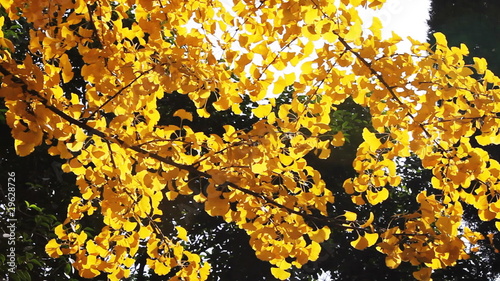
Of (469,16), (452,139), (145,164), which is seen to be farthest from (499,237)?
(145,164)

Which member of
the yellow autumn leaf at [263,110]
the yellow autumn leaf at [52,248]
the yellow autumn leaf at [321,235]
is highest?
the yellow autumn leaf at [263,110]

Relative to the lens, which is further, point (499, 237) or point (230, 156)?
point (499, 237)

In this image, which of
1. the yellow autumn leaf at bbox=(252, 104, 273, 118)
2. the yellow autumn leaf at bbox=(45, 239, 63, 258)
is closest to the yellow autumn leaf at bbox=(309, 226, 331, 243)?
the yellow autumn leaf at bbox=(252, 104, 273, 118)

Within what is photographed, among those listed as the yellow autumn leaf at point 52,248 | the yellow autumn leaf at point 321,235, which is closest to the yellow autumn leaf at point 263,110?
the yellow autumn leaf at point 321,235

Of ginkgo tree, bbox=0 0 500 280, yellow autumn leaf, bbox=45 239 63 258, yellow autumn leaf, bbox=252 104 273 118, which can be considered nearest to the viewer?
ginkgo tree, bbox=0 0 500 280

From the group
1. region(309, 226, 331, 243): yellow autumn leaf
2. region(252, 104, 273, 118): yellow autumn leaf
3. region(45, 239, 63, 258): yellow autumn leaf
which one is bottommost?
region(309, 226, 331, 243): yellow autumn leaf

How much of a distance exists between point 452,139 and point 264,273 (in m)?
5.69

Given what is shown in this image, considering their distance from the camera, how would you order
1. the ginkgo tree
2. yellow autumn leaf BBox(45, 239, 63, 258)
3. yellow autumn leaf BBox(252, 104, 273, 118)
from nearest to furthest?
the ginkgo tree
yellow autumn leaf BBox(252, 104, 273, 118)
yellow autumn leaf BBox(45, 239, 63, 258)

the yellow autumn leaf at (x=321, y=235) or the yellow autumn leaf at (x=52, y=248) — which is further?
the yellow autumn leaf at (x=52, y=248)

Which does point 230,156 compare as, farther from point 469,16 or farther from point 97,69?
point 469,16

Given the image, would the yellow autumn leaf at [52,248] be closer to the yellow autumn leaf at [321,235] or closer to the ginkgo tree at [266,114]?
the ginkgo tree at [266,114]

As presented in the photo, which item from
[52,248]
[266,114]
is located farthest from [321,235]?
[52,248]

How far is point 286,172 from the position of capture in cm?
206

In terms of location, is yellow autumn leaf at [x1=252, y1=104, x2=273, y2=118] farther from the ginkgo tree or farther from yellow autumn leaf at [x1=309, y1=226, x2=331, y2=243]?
yellow autumn leaf at [x1=309, y1=226, x2=331, y2=243]
